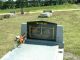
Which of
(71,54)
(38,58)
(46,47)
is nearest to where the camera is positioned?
(38,58)

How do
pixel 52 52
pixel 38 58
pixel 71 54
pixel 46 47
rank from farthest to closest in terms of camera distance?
pixel 71 54
pixel 46 47
pixel 52 52
pixel 38 58

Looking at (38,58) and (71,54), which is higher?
(38,58)

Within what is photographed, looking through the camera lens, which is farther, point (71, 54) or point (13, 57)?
point (71, 54)

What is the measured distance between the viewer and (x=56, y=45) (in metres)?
11.8

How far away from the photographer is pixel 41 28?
40.7 ft

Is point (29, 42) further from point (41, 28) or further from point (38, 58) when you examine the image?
A: point (38, 58)

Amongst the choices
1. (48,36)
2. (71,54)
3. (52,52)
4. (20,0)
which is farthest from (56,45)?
(20,0)

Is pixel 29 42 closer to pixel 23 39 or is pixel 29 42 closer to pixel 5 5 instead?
pixel 23 39

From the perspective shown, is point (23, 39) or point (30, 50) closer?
point (30, 50)

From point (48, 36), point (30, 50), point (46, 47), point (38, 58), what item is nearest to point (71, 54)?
point (48, 36)

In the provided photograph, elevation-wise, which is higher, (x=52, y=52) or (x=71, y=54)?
(x=52, y=52)

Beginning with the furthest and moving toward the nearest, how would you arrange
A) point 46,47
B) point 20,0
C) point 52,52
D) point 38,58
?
point 20,0 < point 46,47 < point 52,52 < point 38,58

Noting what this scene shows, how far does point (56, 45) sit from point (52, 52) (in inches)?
68.3

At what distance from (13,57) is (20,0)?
64729 mm
